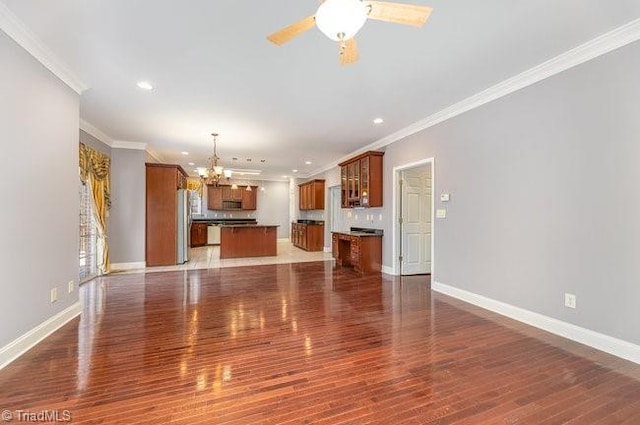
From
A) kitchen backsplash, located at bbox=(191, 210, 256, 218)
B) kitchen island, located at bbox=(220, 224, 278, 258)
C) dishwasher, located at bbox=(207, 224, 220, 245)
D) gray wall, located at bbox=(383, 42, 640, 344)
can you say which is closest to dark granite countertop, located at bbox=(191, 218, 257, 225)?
kitchen backsplash, located at bbox=(191, 210, 256, 218)

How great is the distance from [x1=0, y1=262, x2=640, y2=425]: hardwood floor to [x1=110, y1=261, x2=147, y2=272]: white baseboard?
2.72m

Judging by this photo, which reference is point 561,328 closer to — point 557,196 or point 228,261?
point 557,196

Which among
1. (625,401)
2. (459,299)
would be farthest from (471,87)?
(625,401)

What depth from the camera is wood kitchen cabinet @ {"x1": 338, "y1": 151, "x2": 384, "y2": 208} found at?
604cm

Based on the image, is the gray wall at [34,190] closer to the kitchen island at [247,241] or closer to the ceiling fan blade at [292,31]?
the ceiling fan blade at [292,31]

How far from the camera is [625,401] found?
193 centimetres

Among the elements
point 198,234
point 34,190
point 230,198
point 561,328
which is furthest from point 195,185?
point 561,328

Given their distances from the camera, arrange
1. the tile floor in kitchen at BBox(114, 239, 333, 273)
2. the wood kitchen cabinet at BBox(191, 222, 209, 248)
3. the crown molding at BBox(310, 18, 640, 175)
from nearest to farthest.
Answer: the crown molding at BBox(310, 18, 640, 175)
the tile floor in kitchen at BBox(114, 239, 333, 273)
the wood kitchen cabinet at BBox(191, 222, 209, 248)

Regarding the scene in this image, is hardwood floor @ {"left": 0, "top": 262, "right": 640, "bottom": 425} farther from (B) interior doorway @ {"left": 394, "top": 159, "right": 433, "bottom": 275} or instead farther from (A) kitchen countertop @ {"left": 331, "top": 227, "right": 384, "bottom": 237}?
(A) kitchen countertop @ {"left": 331, "top": 227, "right": 384, "bottom": 237}

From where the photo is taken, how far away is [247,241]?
823cm

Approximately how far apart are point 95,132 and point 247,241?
14.0 ft

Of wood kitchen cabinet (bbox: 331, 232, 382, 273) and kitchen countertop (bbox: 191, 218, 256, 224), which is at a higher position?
kitchen countertop (bbox: 191, 218, 256, 224)

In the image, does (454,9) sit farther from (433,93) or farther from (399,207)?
(399,207)

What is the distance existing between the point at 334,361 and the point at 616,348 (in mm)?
2533
